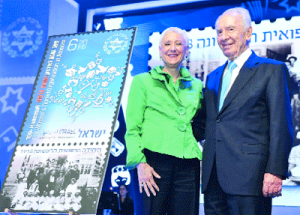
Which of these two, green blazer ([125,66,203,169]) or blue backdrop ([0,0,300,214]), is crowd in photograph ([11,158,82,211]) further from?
blue backdrop ([0,0,300,214])

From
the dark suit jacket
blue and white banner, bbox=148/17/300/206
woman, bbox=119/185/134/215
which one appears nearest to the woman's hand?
the dark suit jacket

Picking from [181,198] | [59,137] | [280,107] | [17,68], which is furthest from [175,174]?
[17,68]

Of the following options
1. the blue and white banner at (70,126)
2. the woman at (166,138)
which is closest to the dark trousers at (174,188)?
the woman at (166,138)

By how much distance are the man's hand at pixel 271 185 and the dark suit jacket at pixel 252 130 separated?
0.02m

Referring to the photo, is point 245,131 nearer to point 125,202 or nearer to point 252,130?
point 252,130

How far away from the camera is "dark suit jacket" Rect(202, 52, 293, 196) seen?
135 centimetres

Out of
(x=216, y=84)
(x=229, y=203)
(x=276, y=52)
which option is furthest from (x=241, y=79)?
(x=276, y=52)

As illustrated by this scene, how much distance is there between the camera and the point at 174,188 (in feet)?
5.03

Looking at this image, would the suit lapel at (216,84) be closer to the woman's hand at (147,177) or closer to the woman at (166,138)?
the woman at (166,138)

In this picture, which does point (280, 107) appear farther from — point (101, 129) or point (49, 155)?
point (49, 155)

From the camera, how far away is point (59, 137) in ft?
8.00

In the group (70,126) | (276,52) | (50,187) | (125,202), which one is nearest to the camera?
(50,187)

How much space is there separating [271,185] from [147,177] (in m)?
0.53

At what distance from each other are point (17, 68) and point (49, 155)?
1750 mm
